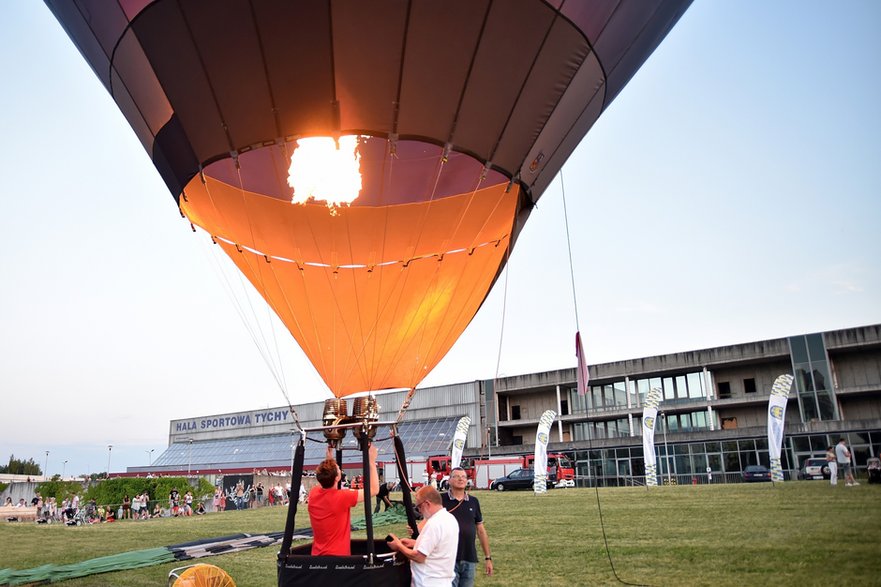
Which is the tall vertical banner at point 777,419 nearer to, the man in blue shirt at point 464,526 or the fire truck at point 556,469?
the fire truck at point 556,469

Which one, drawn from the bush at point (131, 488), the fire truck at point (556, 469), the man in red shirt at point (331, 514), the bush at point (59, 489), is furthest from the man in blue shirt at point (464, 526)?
the bush at point (59, 489)

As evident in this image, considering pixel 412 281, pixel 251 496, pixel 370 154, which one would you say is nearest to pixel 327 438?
pixel 412 281

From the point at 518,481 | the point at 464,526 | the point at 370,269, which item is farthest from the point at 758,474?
the point at 464,526

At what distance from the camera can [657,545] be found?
822 cm

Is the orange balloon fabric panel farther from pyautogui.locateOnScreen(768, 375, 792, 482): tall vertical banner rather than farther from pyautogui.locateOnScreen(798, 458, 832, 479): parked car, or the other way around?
pyautogui.locateOnScreen(798, 458, 832, 479): parked car

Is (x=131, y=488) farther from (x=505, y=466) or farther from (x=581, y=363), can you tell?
(x=581, y=363)

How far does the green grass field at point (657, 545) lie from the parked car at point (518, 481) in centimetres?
1450

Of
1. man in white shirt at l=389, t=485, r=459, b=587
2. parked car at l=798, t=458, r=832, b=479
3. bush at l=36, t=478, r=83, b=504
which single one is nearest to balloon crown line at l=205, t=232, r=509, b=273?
man in white shirt at l=389, t=485, r=459, b=587

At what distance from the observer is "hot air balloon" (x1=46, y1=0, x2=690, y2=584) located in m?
5.32

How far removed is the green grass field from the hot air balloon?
9.54 feet

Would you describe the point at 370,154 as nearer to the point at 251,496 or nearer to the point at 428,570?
the point at 428,570

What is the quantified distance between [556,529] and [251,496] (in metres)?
18.7

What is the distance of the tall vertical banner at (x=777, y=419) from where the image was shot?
1986cm

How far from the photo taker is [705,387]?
123 ft
